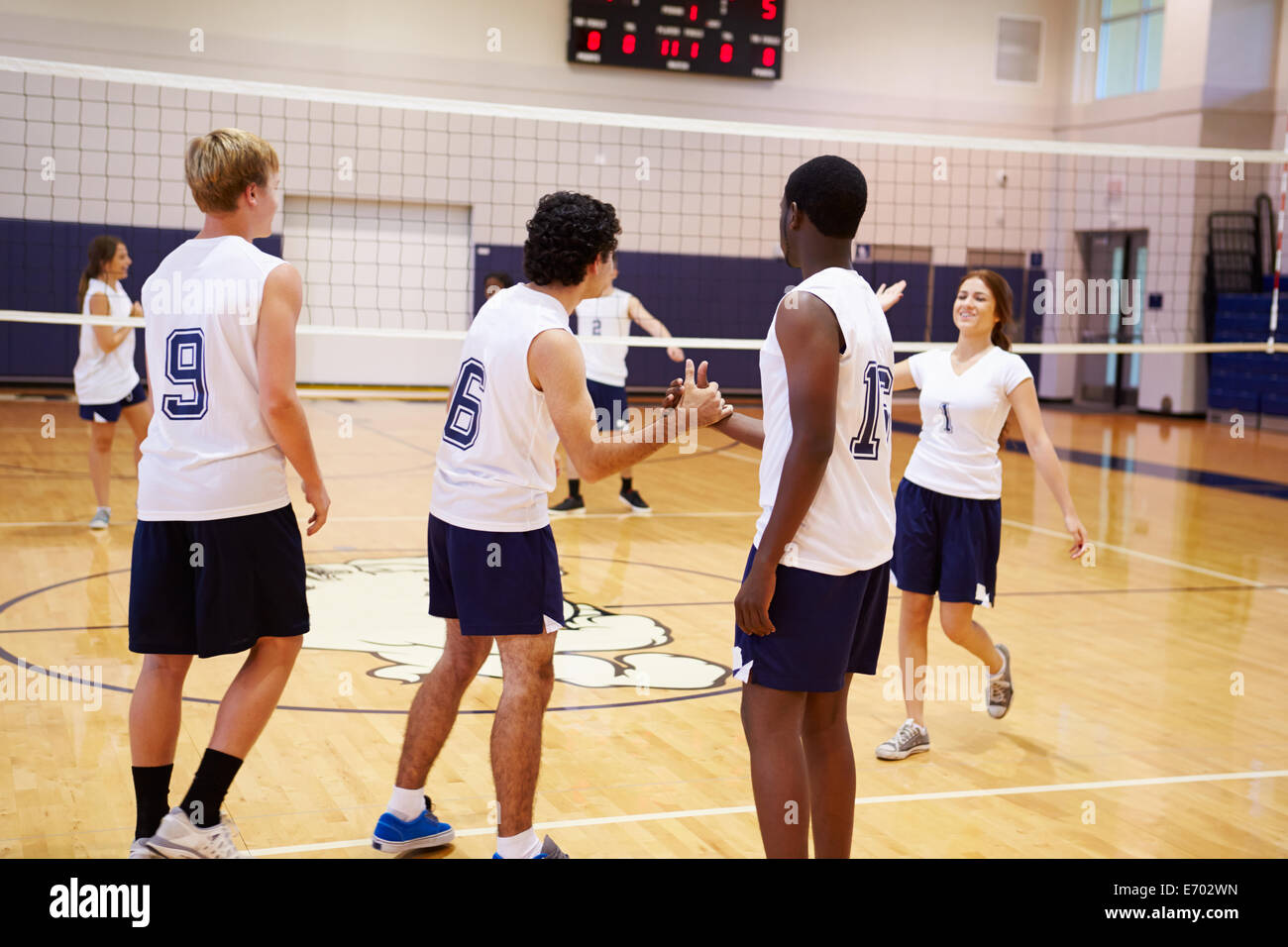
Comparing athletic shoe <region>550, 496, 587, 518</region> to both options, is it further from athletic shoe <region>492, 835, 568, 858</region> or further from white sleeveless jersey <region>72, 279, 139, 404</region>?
athletic shoe <region>492, 835, 568, 858</region>

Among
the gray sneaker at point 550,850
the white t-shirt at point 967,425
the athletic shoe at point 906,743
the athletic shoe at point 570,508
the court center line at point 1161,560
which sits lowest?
the athletic shoe at point 906,743

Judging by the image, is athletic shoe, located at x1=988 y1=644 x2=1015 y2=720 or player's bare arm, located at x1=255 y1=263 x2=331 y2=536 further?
athletic shoe, located at x1=988 y1=644 x2=1015 y2=720

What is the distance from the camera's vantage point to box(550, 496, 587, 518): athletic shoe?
852 cm

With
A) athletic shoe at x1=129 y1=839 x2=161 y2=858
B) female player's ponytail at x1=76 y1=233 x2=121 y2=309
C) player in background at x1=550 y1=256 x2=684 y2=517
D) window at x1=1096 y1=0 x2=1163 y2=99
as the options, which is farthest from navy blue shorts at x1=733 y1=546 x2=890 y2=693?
window at x1=1096 y1=0 x2=1163 y2=99

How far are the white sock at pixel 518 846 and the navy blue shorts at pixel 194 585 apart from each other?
2.48 feet

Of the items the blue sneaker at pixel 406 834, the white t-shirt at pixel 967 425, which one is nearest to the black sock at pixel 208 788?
the blue sneaker at pixel 406 834

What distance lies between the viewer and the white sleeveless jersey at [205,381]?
2854mm

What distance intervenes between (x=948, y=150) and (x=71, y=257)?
38.3 feet

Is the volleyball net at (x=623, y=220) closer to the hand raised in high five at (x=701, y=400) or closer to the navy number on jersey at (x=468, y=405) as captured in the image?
the navy number on jersey at (x=468, y=405)

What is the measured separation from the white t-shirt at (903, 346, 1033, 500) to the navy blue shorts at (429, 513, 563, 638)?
A: 1.75m

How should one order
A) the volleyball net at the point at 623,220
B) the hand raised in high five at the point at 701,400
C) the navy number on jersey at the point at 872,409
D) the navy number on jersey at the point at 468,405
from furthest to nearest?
the volleyball net at the point at 623,220
the navy number on jersey at the point at 468,405
the hand raised in high five at the point at 701,400
the navy number on jersey at the point at 872,409

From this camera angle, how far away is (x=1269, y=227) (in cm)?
1611
